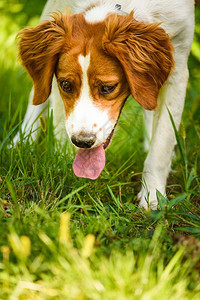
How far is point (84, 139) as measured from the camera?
2604 mm

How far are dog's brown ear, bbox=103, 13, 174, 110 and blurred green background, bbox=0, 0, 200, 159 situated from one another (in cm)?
73

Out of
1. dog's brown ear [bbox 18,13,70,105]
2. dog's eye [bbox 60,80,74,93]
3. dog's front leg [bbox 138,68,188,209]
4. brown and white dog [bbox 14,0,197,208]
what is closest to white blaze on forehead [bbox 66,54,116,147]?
brown and white dog [bbox 14,0,197,208]

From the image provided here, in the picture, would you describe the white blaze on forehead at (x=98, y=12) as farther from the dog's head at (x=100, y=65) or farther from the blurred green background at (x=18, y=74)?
the blurred green background at (x=18, y=74)

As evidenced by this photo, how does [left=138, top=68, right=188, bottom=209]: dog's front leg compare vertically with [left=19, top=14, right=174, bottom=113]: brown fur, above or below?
below

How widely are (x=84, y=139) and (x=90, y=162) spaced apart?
0.26 meters

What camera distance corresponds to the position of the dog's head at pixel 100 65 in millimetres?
2674

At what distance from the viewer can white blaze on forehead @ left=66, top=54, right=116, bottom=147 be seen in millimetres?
2611

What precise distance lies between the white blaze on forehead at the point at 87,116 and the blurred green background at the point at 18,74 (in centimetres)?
61

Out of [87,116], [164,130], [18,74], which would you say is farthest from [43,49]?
[18,74]

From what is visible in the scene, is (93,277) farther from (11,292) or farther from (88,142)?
(88,142)

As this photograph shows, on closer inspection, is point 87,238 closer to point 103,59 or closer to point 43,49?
point 103,59

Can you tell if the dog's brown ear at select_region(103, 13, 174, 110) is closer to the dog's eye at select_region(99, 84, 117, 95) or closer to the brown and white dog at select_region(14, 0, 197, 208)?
the brown and white dog at select_region(14, 0, 197, 208)

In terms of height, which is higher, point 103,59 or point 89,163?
point 103,59

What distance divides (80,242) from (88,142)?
82 cm
